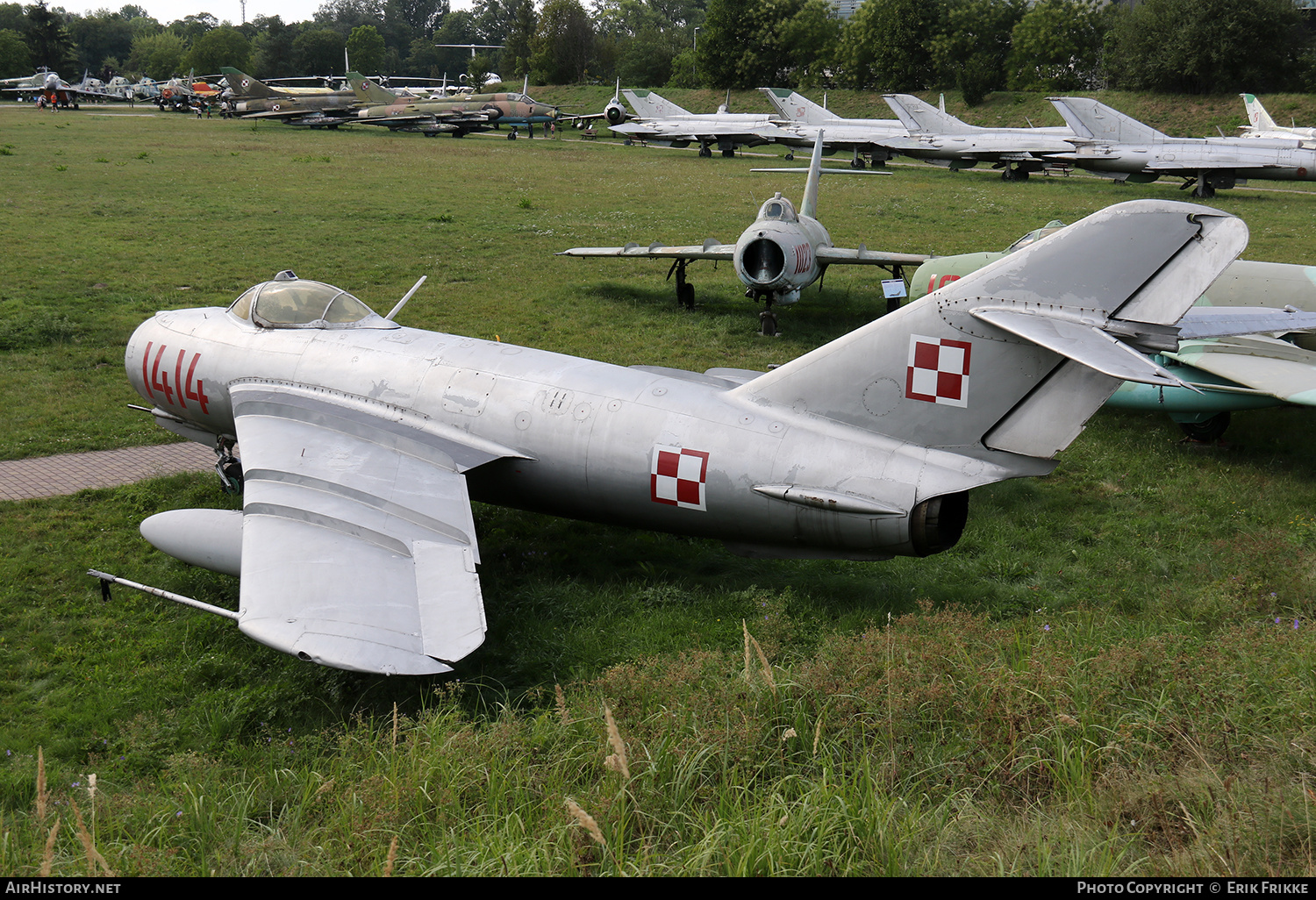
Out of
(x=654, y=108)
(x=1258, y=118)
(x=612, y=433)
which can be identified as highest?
(x=654, y=108)

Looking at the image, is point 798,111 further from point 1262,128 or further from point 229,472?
point 229,472

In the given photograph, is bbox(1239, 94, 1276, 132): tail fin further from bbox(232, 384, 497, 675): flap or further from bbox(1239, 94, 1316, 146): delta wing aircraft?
bbox(232, 384, 497, 675): flap

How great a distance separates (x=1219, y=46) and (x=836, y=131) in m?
27.4

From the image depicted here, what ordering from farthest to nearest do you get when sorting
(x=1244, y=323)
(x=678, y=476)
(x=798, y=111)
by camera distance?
(x=798, y=111) < (x=1244, y=323) < (x=678, y=476)

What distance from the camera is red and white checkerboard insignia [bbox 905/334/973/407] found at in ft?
23.9

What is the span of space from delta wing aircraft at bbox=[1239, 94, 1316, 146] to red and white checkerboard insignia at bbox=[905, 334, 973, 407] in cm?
4925

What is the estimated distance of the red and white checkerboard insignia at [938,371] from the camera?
7.28m

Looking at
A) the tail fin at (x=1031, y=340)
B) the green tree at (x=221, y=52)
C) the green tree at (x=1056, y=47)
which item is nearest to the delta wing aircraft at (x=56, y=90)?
the green tree at (x=221, y=52)

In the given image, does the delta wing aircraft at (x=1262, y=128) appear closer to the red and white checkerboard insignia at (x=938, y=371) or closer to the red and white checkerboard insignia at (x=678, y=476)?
the red and white checkerboard insignia at (x=938, y=371)

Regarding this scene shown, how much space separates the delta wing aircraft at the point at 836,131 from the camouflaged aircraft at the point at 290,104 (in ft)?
111

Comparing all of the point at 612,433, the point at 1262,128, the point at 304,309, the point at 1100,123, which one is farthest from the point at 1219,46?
the point at 304,309

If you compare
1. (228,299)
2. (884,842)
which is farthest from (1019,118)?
(884,842)

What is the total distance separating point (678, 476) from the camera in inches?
308

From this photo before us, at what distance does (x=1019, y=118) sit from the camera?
60.5 m
